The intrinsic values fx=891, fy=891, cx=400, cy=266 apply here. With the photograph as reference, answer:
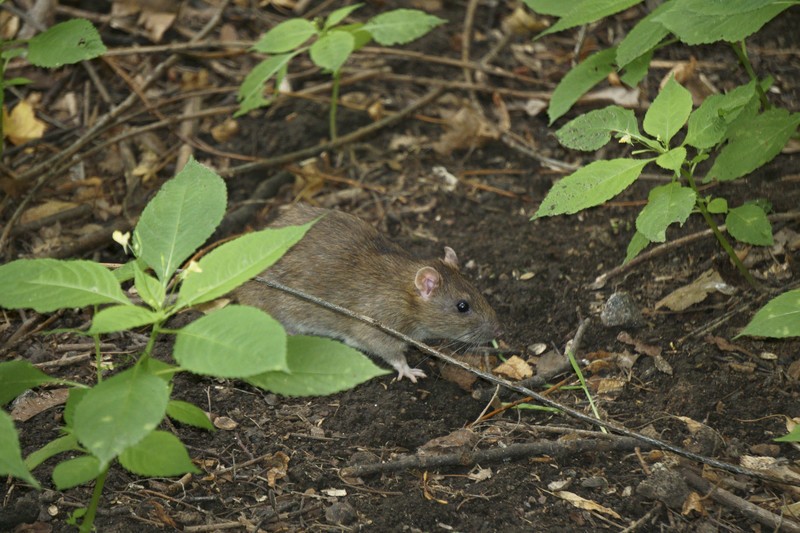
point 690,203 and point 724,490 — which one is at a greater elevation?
point 690,203

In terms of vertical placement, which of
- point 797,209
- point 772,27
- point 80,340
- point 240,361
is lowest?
point 80,340

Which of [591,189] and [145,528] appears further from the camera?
[591,189]

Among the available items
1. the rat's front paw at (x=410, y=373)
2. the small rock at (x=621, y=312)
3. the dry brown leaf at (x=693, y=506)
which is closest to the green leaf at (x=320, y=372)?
the dry brown leaf at (x=693, y=506)

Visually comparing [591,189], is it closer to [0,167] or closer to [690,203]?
[690,203]

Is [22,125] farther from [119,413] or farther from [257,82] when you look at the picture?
[119,413]

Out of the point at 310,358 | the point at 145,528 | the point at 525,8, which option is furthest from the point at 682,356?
the point at 525,8

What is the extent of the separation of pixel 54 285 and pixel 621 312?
9.53 feet

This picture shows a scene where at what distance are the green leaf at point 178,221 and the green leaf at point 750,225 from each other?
2.46m

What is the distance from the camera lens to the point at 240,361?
2361 millimetres

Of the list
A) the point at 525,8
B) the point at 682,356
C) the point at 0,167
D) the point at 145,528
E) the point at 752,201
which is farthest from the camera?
the point at 525,8

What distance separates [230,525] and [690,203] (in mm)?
2217

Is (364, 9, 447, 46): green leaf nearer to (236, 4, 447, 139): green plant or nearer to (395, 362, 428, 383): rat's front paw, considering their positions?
(236, 4, 447, 139): green plant

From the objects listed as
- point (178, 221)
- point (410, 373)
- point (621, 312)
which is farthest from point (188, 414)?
point (621, 312)

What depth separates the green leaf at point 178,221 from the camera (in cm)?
290
